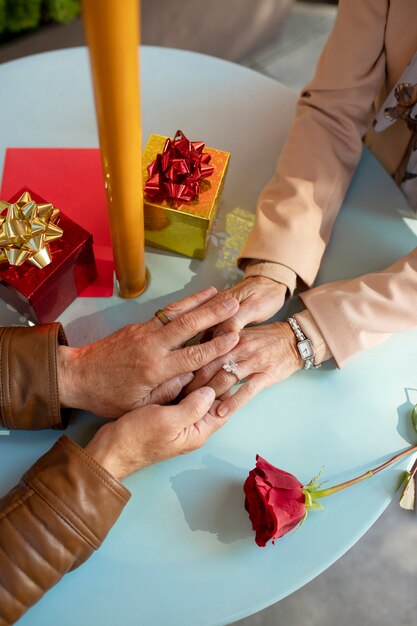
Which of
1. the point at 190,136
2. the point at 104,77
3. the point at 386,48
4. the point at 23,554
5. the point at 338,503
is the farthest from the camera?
the point at 190,136

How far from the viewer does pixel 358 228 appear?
95 cm

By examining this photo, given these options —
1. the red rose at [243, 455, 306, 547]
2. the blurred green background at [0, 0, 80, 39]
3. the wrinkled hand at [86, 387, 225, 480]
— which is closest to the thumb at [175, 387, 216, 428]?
the wrinkled hand at [86, 387, 225, 480]

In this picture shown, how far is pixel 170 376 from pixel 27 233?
11.0 inches

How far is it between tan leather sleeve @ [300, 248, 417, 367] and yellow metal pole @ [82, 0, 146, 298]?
0.32 meters

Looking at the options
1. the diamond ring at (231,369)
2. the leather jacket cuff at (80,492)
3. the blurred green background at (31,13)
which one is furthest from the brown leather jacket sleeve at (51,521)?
the blurred green background at (31,13)

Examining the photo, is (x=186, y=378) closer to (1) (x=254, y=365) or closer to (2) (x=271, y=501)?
(1) (x=254, y=365)

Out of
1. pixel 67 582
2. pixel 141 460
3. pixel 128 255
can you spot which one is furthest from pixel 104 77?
pixel 67 582

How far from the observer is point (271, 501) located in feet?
2.21

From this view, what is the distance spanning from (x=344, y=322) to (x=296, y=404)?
0.49 ft

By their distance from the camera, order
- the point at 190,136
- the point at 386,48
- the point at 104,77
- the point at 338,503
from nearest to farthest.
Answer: the point at 104,77 → the point at 338,503 → the point at 386,48 → the point at 190,136

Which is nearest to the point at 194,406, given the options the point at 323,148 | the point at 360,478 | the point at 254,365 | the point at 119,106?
the point at 254,365

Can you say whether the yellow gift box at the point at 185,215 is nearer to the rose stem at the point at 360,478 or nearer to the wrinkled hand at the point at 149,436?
the wrinkled hand at the point at 149,436

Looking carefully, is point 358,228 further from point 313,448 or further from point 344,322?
point 313,448

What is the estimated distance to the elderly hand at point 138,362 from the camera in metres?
0.74
